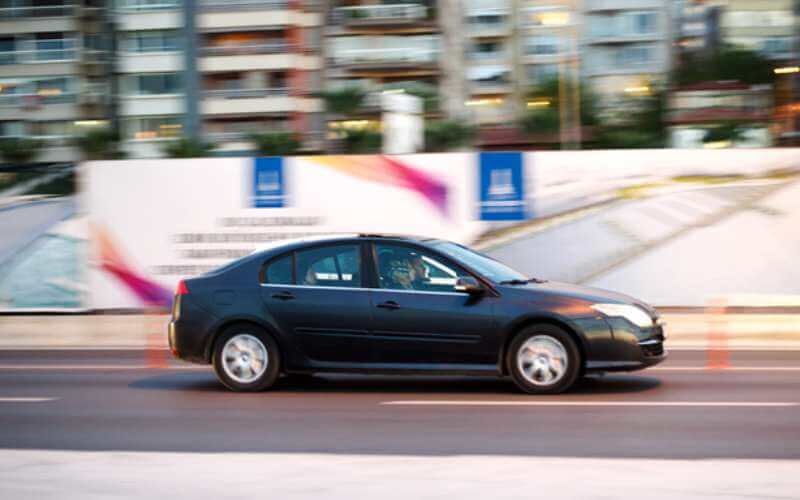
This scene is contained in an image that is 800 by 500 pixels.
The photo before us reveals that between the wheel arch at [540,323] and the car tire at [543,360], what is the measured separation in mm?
33

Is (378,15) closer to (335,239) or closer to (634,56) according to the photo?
(634,56)

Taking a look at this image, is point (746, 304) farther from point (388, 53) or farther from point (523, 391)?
point (388, 53)

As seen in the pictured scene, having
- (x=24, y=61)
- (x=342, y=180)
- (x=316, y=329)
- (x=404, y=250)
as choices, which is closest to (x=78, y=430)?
(x=316, y=329)

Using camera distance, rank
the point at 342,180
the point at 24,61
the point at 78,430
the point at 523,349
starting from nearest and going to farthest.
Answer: the point at 78,430 → the point at 523,349 → the point at 342,180 → the point at 24,61

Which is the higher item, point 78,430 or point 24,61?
point 24,61

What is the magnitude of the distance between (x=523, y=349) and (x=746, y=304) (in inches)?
332

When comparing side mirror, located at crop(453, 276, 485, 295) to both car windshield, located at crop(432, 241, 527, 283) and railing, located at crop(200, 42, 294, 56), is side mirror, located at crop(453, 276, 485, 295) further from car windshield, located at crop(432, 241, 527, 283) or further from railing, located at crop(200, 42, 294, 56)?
railing, located at crop(200, 42, 294, 56)

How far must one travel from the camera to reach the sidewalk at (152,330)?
636 inches

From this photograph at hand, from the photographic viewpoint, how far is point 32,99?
69125 mm

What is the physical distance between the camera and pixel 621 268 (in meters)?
19.1

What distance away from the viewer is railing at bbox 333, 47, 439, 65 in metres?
60.8

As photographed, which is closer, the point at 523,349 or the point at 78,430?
the point at 78,430

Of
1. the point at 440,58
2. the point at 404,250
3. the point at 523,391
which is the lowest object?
the point at 523,391

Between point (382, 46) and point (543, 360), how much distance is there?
170 feet
